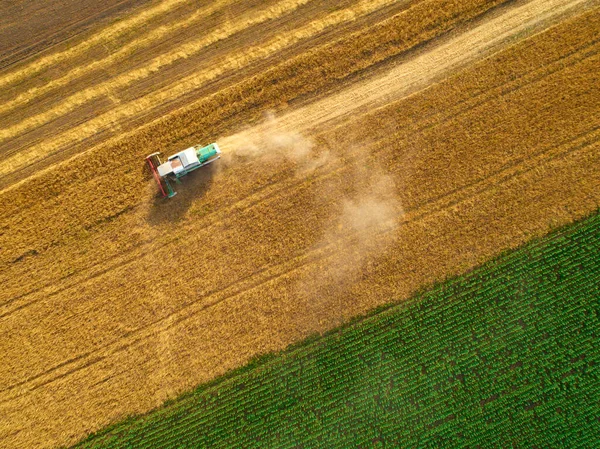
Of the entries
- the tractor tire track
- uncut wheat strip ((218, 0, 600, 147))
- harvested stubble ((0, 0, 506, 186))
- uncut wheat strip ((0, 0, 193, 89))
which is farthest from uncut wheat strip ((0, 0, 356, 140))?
the tractor tire track

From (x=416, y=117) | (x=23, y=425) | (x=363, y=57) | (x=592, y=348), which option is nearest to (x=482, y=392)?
(x=592, y=348)

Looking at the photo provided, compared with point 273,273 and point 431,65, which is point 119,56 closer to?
point 273,273

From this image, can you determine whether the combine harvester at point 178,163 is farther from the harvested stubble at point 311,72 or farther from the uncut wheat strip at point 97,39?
the uncut wheat strip at point 97,39

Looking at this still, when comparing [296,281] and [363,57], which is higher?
[363,57]

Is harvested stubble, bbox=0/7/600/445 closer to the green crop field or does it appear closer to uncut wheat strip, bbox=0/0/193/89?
the green crop field

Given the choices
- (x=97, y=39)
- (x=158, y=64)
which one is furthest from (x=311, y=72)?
(x=97, y=39)

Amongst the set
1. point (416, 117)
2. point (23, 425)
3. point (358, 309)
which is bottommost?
point (358, 309)

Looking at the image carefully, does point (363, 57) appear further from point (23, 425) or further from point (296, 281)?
point (23, 425)

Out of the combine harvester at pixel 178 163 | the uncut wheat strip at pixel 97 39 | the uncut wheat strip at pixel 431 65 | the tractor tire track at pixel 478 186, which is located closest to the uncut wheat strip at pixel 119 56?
the uncut wheat strip at pixel 97 39
